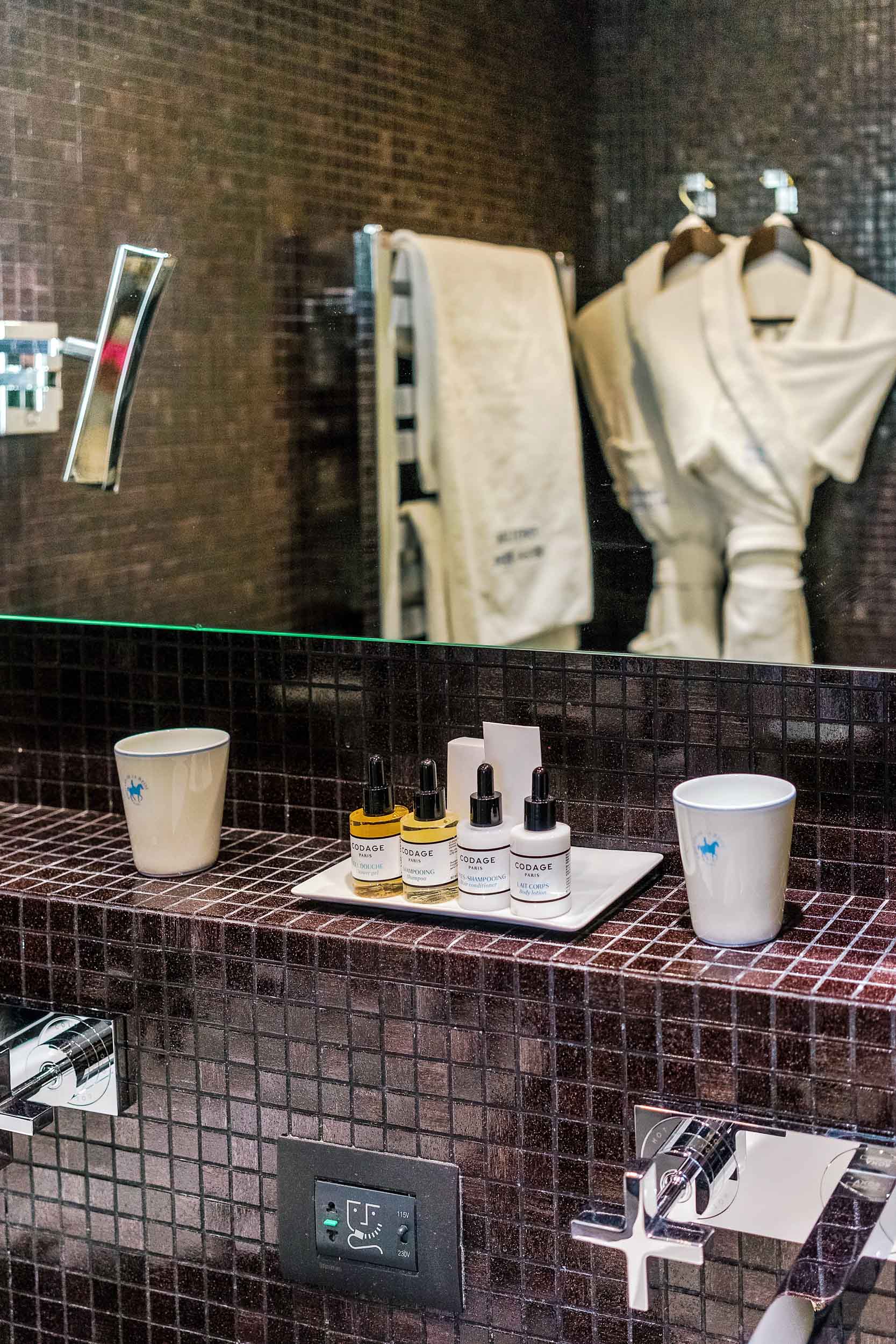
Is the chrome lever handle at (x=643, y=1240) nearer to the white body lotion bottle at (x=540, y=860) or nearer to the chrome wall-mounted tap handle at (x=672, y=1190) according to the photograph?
the chrome wall-mounted tap handle at (x=672, y=1190)

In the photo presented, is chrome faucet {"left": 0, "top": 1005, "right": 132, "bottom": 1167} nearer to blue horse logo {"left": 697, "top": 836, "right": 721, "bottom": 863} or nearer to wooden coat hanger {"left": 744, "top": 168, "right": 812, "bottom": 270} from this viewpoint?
blue horse logo {"left": 697, "top": 836, "right": 721, "bottom": 863}

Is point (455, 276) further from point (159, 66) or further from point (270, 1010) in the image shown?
point (270, 1010)

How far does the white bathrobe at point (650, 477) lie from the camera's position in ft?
3.68

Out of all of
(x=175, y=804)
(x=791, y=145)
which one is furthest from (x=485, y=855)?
(x=791, y=145)

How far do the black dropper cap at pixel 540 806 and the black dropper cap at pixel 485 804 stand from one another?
1.3 inches

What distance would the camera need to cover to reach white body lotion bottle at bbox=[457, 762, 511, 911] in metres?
1.13

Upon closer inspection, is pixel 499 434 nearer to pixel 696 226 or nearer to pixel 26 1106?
pixel 696 226

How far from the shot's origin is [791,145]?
3.44ft

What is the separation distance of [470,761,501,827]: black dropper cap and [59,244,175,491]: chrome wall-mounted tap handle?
45 cm

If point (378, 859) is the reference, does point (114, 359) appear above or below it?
above

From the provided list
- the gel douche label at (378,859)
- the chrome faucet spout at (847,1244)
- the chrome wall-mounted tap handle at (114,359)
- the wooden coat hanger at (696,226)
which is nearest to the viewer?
the chrome faucet spout at (847,1244)

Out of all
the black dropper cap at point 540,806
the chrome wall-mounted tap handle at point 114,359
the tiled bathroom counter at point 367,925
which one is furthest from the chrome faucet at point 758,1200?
the chrome wall-mounted tap handle at point 114,359

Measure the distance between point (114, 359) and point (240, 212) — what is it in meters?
0.18

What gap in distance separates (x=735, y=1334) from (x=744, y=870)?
33 cm
